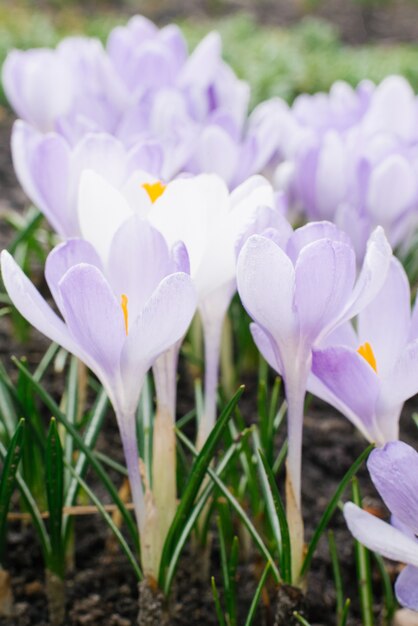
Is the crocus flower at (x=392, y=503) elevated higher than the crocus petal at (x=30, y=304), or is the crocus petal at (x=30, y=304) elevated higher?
the crocus petal at (x=30, y=304)

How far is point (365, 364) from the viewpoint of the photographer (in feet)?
2.81

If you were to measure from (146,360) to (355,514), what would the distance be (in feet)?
0.84

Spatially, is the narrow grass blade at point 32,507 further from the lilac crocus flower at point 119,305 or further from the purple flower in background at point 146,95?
the purple flower in background at point 146,95

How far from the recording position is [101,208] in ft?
3.18

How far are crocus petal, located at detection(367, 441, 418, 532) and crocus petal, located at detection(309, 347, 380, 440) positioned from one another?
69mm

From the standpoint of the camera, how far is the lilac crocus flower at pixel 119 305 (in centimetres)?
82

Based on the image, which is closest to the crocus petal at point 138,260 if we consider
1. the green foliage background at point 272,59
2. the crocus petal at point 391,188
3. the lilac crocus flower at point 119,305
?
the lilac crocus flower at point 119,305

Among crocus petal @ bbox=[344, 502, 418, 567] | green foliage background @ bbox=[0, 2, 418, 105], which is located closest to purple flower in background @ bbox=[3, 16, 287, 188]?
crocus petal @ bbox=[344, 502, 418, 567]

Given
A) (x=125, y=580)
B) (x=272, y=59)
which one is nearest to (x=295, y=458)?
(x=125, y=580)

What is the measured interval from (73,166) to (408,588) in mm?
669

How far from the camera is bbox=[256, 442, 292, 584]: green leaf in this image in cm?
91

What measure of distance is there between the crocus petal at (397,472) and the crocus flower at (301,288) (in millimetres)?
117

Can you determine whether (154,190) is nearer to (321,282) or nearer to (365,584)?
(321,282)

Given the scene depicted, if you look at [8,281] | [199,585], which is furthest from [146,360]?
[199,585]
